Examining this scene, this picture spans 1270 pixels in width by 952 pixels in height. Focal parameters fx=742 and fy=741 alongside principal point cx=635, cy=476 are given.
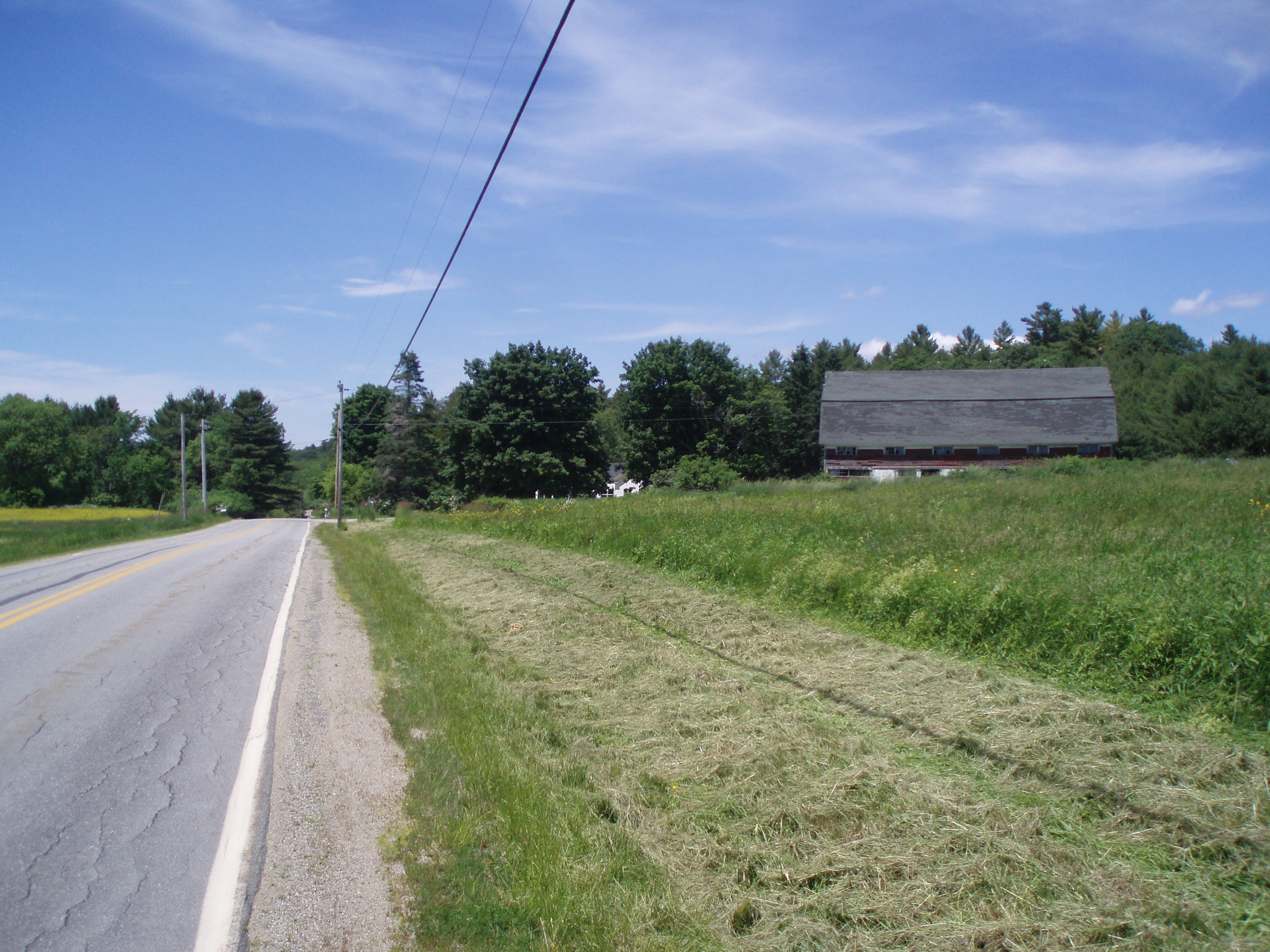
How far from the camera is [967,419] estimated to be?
50.5 metres

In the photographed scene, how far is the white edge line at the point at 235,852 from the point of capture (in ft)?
11.1

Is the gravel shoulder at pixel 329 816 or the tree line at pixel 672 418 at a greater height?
the tree line at pixel 672 418

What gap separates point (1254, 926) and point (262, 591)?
15.1 m

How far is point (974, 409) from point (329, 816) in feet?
174

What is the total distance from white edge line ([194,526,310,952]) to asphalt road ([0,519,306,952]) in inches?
2.2

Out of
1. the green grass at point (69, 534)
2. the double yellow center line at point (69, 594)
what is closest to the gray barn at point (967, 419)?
the double yellow center line at point (69, 594)

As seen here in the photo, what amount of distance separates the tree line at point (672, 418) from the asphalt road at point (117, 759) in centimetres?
3989

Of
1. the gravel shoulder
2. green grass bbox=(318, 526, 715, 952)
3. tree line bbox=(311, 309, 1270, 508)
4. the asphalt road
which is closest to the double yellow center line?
the asphalt road

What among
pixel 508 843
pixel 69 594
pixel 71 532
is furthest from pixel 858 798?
pixel 71 532

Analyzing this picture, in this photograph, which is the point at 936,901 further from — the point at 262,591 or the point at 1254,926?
the point at 262,591

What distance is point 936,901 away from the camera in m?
3.48

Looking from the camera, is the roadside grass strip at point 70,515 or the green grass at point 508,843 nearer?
the green grass at point 508,843

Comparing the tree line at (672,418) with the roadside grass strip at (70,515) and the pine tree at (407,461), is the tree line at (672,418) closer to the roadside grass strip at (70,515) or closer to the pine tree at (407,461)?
the pine tree at (407,461)

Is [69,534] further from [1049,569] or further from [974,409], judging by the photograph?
[974,409]
